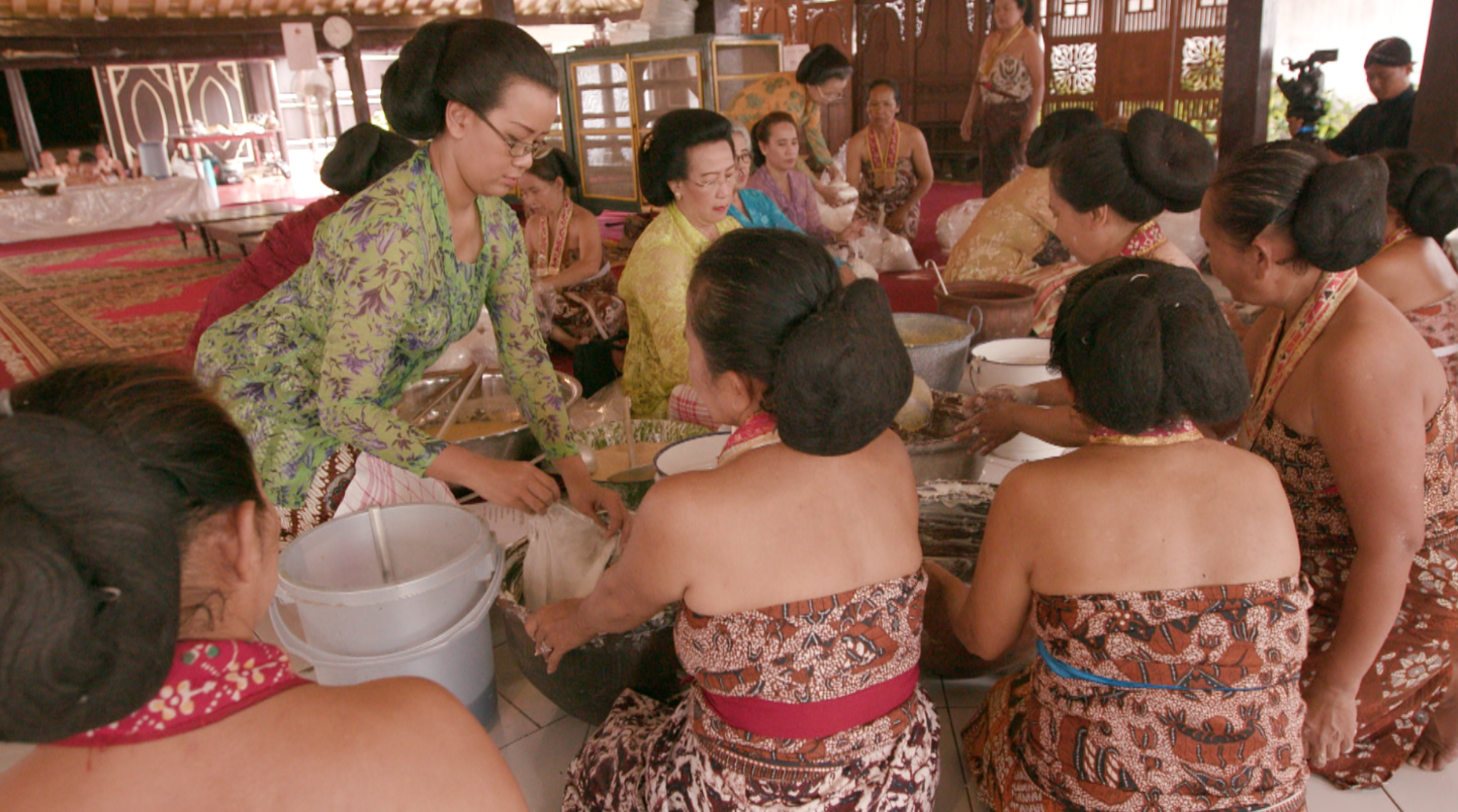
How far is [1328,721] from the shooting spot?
1.52m

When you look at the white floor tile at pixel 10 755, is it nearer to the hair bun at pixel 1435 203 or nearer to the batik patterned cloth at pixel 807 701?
the batik patterned cloth at pixel 807 701

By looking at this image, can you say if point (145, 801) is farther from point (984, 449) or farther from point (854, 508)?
point (984, 449)

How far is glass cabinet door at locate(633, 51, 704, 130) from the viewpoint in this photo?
6977 mm

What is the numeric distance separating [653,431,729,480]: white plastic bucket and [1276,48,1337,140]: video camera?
6.43 metres

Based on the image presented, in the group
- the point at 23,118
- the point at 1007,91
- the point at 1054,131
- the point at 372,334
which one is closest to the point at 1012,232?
the point at 1054,131

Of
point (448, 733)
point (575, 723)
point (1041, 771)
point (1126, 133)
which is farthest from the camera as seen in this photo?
point (1126, 133)

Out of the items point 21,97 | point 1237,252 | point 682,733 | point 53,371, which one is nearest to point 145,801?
point 53,371

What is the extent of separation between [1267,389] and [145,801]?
5.79ft

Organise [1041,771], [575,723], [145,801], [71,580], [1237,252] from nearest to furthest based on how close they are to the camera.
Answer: [71,580], [145,801], [1041,771], [1237,252], [575,723]

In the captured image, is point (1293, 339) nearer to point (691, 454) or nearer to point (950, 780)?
point (950, 780)

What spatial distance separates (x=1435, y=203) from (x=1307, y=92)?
Answer: 17.6 ft

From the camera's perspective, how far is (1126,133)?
2.20 meters

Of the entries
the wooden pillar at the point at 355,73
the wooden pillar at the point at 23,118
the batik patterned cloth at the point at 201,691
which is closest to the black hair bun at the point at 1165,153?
the batik patterned cloth at the point at 201,691

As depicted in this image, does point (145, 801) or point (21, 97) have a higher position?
point (21, 97)
